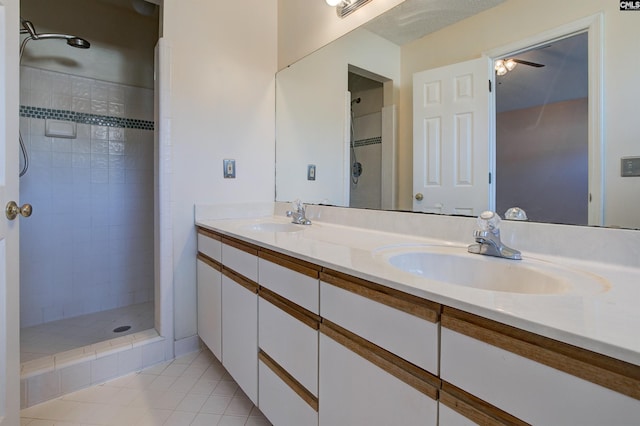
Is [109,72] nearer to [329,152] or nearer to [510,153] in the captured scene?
[329,152]

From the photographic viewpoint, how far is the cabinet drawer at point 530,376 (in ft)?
1.34

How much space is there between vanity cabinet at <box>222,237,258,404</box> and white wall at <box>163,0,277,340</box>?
468mm

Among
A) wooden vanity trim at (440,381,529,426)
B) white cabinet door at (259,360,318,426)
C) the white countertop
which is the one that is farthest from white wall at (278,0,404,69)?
white cabinet door at (259,360,318,426)

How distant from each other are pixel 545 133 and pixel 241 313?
1.29 metres

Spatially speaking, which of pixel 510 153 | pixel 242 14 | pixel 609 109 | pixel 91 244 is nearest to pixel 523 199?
pixel 510 153

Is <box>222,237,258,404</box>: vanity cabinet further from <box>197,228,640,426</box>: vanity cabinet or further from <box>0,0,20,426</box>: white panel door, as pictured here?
<box>0,0,20,426</box>: white panel door

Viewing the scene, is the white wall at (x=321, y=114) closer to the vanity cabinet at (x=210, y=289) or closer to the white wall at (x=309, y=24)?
the white wall at (x=309, y=24)

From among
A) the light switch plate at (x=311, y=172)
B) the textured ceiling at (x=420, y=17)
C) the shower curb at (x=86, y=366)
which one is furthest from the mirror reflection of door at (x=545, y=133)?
the shower curb at (x=86, y=366)

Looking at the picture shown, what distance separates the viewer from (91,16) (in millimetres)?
2393

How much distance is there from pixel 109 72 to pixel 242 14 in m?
1.23

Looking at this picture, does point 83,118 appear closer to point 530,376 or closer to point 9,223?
point 9,223

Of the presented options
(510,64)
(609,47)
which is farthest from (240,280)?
(609,47)

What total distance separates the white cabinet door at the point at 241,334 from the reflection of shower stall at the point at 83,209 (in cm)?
85

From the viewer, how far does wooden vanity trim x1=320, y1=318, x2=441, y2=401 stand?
63 cm
